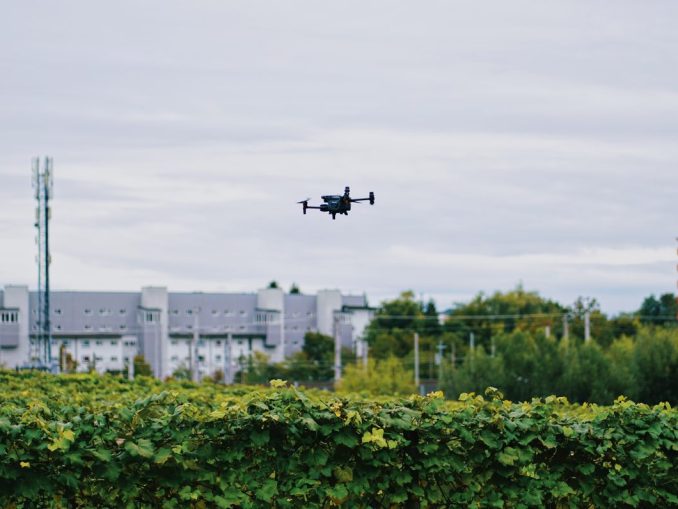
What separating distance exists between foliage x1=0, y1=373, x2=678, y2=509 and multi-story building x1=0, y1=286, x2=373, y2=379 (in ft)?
199

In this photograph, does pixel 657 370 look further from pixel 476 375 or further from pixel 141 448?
pixel 141 448

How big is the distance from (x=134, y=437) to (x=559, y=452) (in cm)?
330

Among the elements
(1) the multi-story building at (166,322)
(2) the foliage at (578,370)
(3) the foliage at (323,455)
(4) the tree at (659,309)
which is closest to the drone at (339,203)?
(3) the foliage at (323,455)

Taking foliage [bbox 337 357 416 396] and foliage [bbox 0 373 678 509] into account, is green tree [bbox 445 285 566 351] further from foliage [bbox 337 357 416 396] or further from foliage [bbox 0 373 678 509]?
foliage [bbox 0 373 678 509]

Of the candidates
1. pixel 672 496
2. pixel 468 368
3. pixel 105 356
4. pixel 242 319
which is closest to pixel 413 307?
pixel 242 319

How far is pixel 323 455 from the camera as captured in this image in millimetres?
7809

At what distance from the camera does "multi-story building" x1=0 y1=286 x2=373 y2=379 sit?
7162 cm

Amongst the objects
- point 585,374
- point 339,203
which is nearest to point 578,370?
point 585,374

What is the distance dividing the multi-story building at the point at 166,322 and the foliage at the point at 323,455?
60661 mm

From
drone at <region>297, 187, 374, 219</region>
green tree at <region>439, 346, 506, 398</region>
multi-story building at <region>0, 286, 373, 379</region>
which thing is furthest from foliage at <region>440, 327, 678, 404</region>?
drone at <region>297, 187, 374, 219</region>

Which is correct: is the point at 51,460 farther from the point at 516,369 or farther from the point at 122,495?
the point at 516,369

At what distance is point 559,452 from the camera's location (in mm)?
8375

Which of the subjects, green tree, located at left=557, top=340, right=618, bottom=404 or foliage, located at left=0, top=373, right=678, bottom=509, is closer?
foliage, located at left=0, top=373, right=678, bottom=509

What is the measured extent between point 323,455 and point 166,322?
72.9 meters
